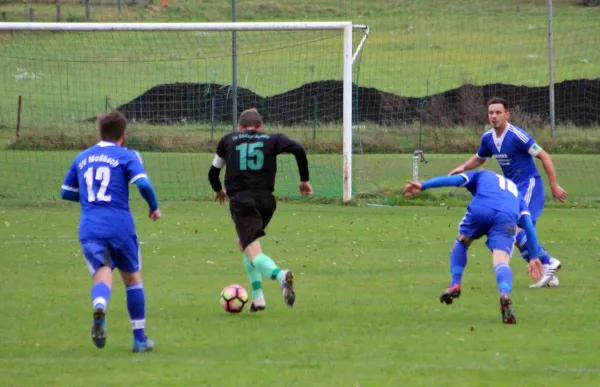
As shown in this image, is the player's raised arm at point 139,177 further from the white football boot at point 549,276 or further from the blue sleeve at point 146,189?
the white football boot at point 549,276

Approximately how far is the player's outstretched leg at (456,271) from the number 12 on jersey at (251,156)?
1.90m

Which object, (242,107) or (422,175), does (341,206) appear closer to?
(422,175)

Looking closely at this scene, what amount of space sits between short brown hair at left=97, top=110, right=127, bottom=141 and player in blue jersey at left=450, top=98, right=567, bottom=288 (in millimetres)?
4117

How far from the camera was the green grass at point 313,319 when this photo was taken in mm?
7258

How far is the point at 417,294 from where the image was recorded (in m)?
10.6

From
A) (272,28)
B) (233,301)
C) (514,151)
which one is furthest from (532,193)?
(272,28)

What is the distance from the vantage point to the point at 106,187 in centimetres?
791

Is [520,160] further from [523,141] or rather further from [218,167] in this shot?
[218,167]

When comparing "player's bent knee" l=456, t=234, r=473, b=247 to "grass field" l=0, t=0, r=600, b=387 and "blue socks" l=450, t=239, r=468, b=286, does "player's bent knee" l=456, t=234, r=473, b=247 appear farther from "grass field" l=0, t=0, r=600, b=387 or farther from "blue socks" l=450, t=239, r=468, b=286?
"grass field" l=0, t=0, r=600, b=387

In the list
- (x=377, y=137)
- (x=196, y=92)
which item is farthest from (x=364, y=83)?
(x=196, y=92)

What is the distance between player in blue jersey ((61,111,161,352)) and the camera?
7898 mm

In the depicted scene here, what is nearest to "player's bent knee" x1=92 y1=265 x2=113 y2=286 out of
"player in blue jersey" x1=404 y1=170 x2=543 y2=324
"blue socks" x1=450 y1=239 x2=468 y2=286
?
"player in blue jersey" x1=404 y1=170 x2=543 y2=324

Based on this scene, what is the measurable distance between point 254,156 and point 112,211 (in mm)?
2133

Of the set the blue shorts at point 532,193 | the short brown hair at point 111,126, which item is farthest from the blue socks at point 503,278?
the short brown hair at point 111,126
